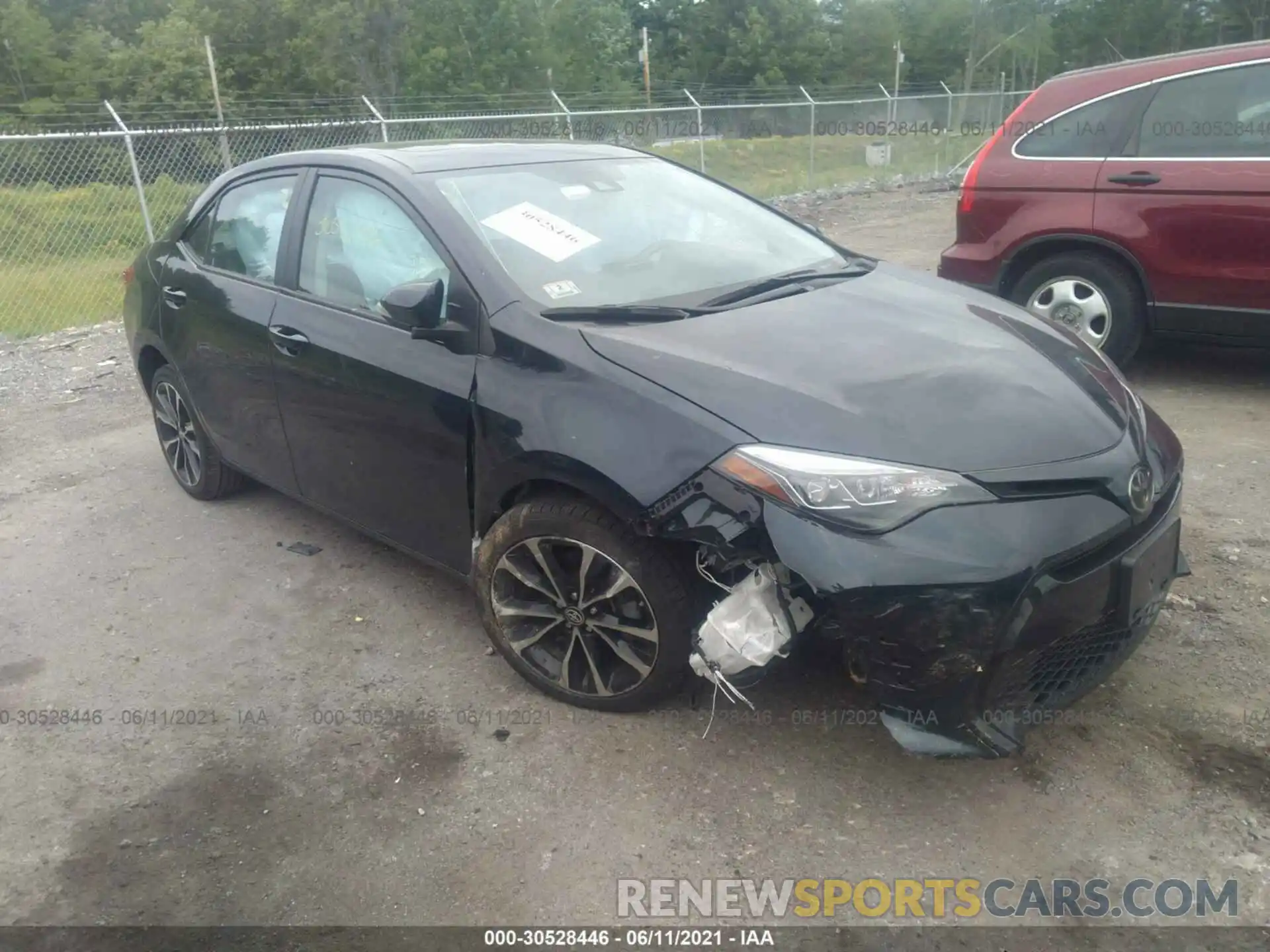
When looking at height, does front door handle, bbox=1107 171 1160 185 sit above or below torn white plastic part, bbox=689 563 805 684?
above

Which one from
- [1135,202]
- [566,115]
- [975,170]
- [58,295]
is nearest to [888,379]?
[1135,202]

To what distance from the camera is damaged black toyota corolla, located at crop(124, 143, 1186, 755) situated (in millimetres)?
2451

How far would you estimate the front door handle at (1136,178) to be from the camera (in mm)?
5344

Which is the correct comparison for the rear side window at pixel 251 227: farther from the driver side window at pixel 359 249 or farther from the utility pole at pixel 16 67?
the utility pole at pixel 16 67

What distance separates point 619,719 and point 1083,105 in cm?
452

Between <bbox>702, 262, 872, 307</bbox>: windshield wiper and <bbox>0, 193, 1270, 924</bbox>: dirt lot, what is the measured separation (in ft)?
3.94

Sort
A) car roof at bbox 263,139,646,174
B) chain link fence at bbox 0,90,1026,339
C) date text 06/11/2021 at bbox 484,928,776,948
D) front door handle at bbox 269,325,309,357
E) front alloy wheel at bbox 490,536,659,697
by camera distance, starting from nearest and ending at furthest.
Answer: date text 06/11/2021 at bbox 484,928,776,948 → front alloy wheel at bbox 490,536,659,697 → car roof at bbox 263,139,646,174 → front door handle at bbox 269,325,309,357 → chain link fence at bbox 0,90,1026,339

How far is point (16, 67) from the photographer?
34.5 metres

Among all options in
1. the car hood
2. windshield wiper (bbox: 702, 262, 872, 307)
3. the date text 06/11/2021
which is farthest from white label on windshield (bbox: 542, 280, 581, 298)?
the date text 06/11/2021

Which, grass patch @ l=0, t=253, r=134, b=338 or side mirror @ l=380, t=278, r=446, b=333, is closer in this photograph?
side mirror @ l=380, t=278, r=446, b=333

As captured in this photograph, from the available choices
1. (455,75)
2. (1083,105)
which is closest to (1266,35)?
(455,75)

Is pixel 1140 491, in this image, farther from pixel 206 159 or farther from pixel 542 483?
pixel 206 159

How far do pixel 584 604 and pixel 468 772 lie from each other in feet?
1.92

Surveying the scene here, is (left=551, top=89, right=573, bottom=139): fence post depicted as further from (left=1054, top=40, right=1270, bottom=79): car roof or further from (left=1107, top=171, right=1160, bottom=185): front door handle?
(left=1107, top=171, right=1160, bottom=185): front door handle
